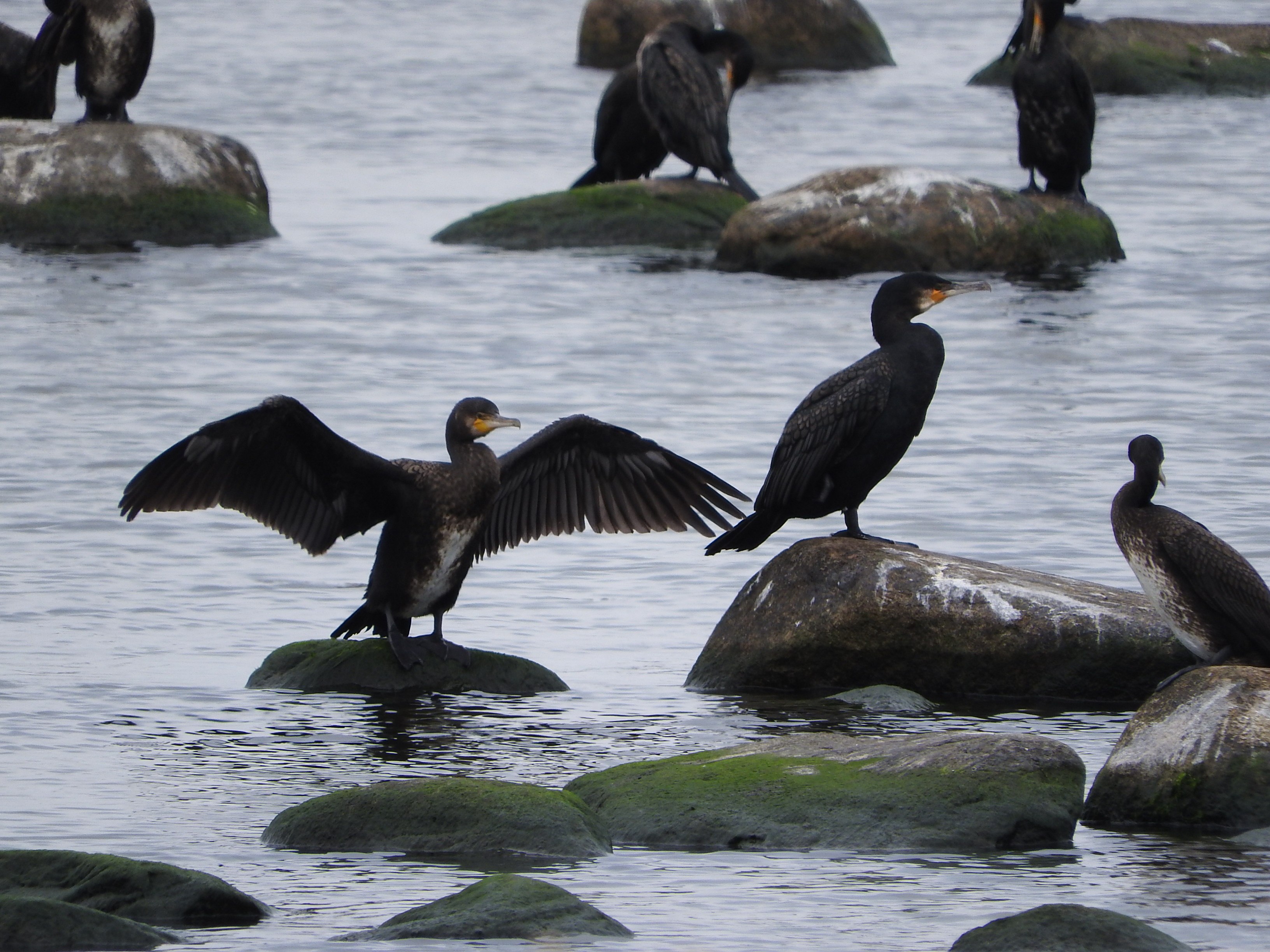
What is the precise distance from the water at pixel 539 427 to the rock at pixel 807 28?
4.08 metres

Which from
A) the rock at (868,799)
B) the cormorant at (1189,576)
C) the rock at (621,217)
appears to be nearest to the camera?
the rock at (868,799)

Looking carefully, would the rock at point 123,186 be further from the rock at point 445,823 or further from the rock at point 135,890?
the rock at point 135,890

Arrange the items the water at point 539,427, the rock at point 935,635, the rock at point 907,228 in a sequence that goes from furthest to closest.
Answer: the rock at point 907,228 < the rock at point 935,635 < the water at point 539,427

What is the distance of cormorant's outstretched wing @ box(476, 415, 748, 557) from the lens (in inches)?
338

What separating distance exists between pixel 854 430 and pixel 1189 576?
151 centimetres

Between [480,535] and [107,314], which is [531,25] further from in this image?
[480,535]

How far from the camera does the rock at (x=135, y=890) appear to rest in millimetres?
5434

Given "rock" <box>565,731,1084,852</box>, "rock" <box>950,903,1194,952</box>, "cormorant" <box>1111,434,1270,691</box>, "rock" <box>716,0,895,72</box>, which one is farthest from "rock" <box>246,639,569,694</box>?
"rock" <box>716,0,895,72</box>

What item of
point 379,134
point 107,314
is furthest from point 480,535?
point 379,134

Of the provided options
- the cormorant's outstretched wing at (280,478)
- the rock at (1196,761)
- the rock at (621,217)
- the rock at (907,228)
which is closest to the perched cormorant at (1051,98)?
the rock at (907,228)

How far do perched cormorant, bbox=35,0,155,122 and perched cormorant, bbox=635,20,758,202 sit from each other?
12.5ft

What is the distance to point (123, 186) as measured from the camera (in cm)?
1819

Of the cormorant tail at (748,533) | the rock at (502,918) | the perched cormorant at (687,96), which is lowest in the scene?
the rock at (502,918)

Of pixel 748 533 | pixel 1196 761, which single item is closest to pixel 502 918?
pixel 1196 761
